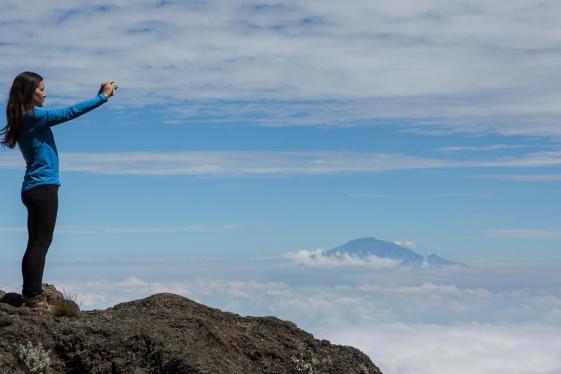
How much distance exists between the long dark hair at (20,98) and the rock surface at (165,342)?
2.83 meters

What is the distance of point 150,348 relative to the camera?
448 inches

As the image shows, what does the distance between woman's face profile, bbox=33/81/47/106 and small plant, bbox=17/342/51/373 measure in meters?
4.14

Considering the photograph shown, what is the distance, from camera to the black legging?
13.0 m

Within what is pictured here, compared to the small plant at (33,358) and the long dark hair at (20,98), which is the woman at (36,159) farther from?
the small plant at (33,358)

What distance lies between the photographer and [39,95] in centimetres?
1330

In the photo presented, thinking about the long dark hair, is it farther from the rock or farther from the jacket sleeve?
the rock

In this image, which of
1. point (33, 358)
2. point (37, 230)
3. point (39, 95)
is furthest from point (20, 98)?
point (33, 358)

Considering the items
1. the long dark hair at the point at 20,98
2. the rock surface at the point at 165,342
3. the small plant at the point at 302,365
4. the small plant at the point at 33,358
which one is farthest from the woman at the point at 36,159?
the small plant at the point at 302,365

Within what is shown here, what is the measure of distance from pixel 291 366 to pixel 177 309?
7.81ft

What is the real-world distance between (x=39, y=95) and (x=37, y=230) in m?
2.21

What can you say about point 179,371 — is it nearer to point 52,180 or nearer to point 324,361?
point 324,361

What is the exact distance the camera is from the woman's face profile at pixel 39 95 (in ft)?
43.5

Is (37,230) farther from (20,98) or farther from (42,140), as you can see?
(20,98)

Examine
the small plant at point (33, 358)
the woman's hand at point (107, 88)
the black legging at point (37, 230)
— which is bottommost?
the small plant at point (33, 358)
